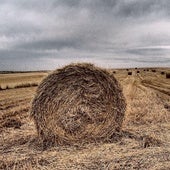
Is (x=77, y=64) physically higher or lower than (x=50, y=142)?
higher

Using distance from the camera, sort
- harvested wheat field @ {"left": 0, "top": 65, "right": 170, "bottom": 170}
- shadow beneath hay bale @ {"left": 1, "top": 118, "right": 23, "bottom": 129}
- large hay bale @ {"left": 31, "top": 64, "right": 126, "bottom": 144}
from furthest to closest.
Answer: shadow beneath hay bale @ {"left": 1, "top": 118, "right": 23, "bottom": 129} → large hay bale @ {"left": 31, "top": 64, "right": 126, "bottom": 144} → harvested wheat field @ {"left": 0, "top": 65, "right": 170, "bottom": 170}

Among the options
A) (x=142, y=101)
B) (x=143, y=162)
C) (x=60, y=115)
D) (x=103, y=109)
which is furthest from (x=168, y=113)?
(x=143, y=162)

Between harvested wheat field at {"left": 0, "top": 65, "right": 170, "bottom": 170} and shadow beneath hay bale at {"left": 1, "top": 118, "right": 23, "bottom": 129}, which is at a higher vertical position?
shadow beneath hay bale at {"left": 1, "top": 118, "right": 23, "bottom": 129}

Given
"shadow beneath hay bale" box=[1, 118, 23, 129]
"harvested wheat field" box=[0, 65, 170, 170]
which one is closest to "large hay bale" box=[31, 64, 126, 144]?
"harvested wheat field" box=[0, 65, 170, 170]

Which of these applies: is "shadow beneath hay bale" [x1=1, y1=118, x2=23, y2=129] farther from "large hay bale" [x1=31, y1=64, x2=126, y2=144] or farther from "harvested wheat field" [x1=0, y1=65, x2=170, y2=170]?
"large hay bale" [x1=31, y1=64, x2=126, y2=144]

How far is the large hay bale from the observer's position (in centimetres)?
793

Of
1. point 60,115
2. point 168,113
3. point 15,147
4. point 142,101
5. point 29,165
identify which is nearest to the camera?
point 29,165

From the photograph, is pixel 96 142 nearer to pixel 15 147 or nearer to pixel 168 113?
pixel 15 147

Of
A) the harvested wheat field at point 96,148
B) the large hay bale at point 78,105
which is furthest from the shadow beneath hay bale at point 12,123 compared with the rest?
the large hay bale at point 78,105

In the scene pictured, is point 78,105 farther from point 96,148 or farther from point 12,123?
point 12,123

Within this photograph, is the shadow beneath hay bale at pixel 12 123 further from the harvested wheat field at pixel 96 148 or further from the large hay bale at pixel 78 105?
the large hay bale at pixel 78 105

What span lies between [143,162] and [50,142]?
2164 mm

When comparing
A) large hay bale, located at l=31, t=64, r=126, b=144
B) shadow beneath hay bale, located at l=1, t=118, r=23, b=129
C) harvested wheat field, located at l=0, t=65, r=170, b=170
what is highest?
large hay bale, located at l=31, t=64, r=126, b=144

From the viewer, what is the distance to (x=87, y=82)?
27.3 feet
